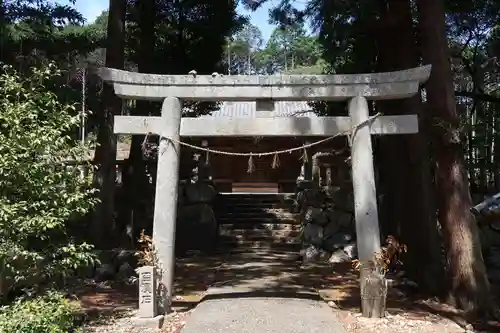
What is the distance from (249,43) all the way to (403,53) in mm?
52068

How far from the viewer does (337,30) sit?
1140cm

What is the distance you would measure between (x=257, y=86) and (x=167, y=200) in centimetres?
214

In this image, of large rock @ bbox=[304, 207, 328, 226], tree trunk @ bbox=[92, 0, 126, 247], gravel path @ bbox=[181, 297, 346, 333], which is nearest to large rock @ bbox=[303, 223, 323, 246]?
large rock @ bbox=[304, 207, 328, 226]

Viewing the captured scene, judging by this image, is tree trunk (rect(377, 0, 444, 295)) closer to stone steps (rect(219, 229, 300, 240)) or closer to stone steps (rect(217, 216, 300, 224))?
stone steps (rect(219, 229, 300, 240))

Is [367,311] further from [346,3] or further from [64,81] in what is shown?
[64,81]

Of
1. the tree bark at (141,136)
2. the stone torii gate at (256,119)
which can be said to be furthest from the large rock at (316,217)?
the stone torii gate at (256,119)

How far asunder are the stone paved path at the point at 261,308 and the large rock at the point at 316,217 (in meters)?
3.24

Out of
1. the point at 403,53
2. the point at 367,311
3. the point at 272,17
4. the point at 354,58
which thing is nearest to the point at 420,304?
the point at 367,311

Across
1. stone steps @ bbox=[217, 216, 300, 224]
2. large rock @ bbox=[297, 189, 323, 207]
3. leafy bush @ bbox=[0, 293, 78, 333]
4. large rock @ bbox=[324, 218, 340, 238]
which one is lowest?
leafy bush @ bbox=[0, 293, 78, 333]

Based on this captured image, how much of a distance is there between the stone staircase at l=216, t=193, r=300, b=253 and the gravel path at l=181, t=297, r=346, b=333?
262 inches

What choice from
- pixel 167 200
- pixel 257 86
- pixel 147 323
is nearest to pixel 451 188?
pixel 257 86

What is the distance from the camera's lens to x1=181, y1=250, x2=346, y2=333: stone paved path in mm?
6395

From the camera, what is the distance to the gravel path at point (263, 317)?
6332 millimetres

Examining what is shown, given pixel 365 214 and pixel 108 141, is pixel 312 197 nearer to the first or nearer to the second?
pixel 108 141
